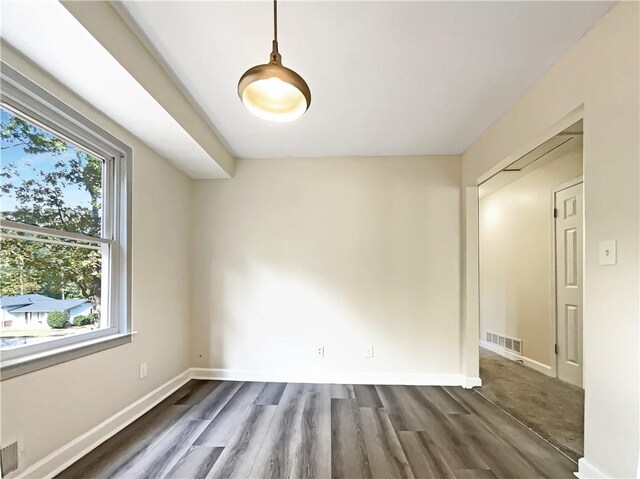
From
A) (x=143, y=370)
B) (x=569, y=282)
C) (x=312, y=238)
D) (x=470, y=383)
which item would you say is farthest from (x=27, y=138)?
(x=569, y=282)

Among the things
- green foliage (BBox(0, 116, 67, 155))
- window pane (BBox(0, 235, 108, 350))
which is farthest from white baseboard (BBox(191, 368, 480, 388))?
green foliage (BBox(0, 116, 67, 155))

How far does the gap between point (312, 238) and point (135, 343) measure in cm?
199

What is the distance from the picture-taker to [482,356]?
4.62 metres

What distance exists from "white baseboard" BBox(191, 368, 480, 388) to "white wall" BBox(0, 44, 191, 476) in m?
0.50

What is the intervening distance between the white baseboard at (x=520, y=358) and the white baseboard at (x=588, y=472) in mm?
2230

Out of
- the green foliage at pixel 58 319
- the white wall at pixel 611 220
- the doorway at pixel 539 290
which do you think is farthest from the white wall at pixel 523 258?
the green foliage at pixel 58 319

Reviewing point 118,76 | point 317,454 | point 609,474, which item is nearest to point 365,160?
point 118,76

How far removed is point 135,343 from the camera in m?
2.63

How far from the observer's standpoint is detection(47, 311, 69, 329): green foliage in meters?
1.98

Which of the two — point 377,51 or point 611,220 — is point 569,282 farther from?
point 377,51

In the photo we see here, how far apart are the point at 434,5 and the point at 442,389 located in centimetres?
334

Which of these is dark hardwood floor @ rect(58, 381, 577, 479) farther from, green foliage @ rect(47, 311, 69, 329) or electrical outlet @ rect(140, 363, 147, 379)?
green foliage @ rect(47, 311, 69, 329)

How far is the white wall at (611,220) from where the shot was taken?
1528 mm

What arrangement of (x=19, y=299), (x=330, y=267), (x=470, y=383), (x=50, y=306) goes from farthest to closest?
(x=330, y=267), (x=470, y=383), (x=50, y=306), (x=19, y=299)
